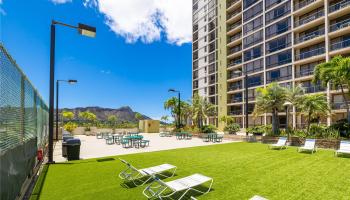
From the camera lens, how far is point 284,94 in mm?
21750

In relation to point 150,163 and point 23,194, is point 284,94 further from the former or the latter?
point 23,194

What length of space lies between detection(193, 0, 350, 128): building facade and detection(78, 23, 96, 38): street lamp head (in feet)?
102

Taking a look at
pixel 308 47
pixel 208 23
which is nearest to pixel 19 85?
pixel 308 47

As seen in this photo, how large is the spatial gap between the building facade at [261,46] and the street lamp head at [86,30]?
102 ft

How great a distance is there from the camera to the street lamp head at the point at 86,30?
412 inches

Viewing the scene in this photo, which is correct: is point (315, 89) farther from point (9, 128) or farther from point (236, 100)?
point (9, 128)

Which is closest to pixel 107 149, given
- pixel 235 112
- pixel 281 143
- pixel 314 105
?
pixel 281 143

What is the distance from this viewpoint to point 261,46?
153 ft

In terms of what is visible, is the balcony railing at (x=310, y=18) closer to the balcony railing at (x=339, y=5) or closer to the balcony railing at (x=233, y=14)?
the balcony railing at (x=339, y=5)

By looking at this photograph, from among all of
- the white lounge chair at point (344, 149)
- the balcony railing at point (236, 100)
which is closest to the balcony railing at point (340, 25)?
the balcony railing at point (236, 100)

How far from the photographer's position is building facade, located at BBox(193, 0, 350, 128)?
34.0 meters

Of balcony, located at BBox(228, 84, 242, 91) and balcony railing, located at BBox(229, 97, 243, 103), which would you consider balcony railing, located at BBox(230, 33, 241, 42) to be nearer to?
balcony, located at BBox(228, 84, 242, 91)

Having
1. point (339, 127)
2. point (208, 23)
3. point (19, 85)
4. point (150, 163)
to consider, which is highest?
Result: point (208, 23)

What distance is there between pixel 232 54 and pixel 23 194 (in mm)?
52303
